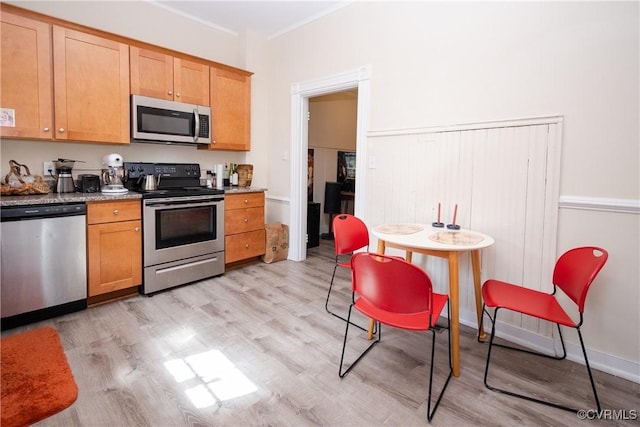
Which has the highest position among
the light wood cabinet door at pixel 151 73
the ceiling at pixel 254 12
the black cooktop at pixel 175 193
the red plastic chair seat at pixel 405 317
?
the ceiling at pixel 254 12

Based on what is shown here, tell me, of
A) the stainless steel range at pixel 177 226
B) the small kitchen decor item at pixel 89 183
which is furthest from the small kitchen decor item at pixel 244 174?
the small kitchen decor item at pixel 89 183

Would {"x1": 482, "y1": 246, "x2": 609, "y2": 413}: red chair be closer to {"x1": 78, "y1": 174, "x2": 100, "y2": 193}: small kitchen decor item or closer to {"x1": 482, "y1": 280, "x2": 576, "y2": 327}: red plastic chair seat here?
{"x1": 482, "y1": 280, "x2": 576, "y2": 327}: red plastic chair seat

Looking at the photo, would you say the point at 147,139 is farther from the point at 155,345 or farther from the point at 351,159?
the point at 351,159

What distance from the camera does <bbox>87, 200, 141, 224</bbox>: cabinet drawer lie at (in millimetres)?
2746

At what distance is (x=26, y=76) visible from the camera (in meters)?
2.62

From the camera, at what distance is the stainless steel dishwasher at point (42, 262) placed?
2.38 m

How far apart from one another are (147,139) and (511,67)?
3.26 m

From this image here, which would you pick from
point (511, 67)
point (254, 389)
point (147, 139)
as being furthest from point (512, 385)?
point (147, 139)

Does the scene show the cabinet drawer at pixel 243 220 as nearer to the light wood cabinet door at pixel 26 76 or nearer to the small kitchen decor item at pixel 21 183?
the small kitchen decor item at pixel 21 183

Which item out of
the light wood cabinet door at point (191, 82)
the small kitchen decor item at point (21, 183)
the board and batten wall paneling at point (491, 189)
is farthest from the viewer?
the light wood cabinet door at point (191, 82)

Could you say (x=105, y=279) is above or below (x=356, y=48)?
below

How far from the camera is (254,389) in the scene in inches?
74.0

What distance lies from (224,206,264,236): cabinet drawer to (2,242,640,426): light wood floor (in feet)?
3.54

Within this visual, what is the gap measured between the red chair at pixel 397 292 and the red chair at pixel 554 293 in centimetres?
36
